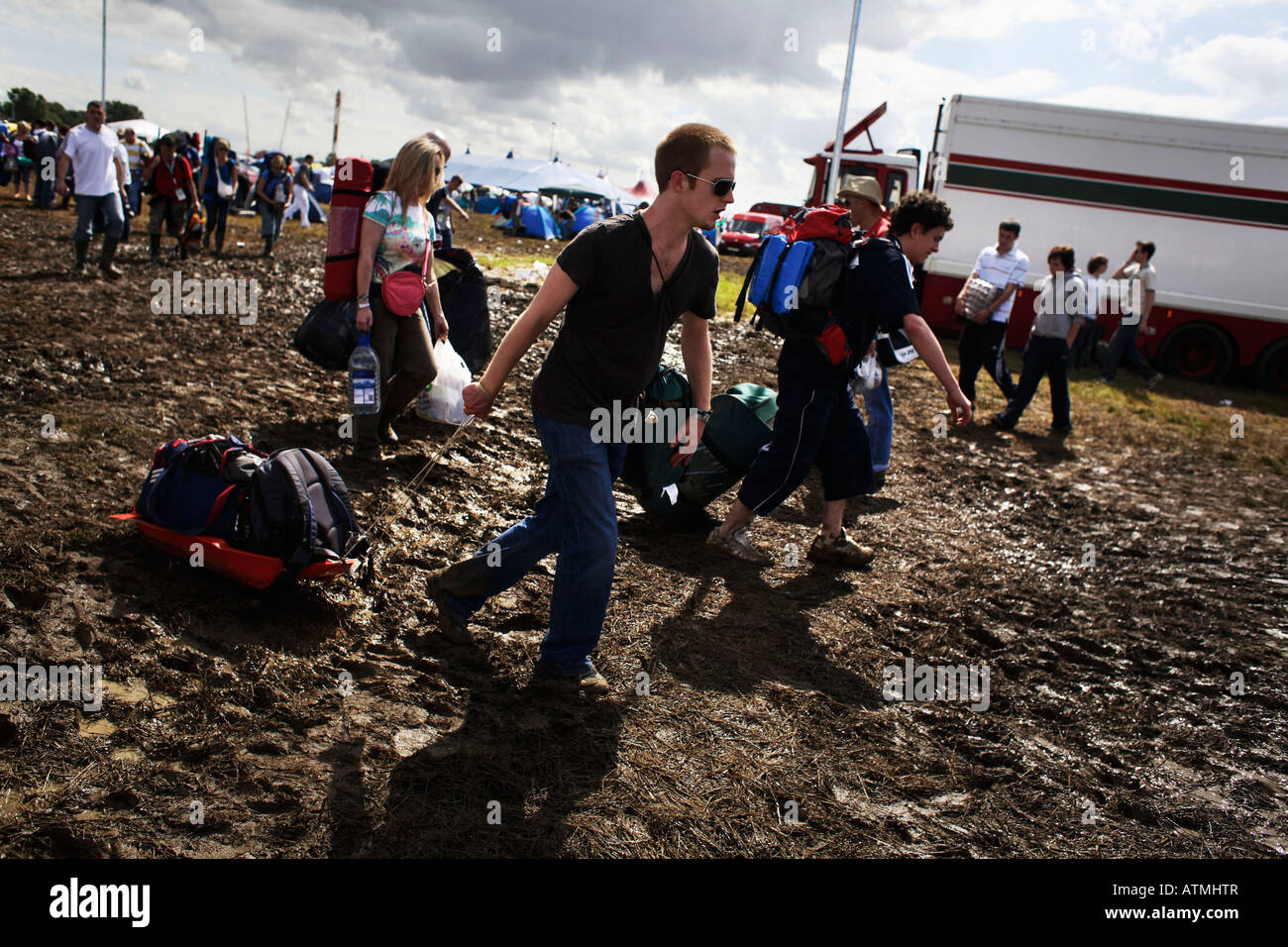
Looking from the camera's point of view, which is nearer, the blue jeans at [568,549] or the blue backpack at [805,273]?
the blue jeans at [568,549]

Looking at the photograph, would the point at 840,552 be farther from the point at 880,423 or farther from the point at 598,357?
the point at 598,357

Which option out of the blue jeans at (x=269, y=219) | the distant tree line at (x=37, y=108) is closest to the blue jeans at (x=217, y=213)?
the blue jeans at (x=269, y=219)

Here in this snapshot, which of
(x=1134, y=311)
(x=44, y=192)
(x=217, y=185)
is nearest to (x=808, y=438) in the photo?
(x=1134, y=311)

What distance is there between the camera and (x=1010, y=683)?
3.84 metres

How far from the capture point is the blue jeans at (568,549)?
301 centimetres

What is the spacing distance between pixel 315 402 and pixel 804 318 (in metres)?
3.98

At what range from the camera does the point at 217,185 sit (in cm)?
1391

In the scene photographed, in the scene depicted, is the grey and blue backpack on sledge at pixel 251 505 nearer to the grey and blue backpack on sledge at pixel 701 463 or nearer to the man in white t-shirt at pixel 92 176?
the grey and blue backpack on sledge at pixel 701 463

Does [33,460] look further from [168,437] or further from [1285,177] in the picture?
[1285,177]

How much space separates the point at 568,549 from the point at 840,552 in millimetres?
2358

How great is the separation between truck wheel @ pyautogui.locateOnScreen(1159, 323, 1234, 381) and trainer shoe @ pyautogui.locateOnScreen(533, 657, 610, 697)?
1434 centimetres

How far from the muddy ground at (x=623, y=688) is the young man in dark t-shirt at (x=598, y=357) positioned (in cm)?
38

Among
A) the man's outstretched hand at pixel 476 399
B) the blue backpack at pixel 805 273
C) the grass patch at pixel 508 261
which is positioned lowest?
the man's outstretched hand at pixel 476 399
